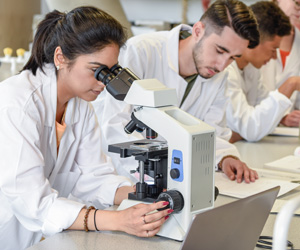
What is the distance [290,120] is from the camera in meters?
3.68

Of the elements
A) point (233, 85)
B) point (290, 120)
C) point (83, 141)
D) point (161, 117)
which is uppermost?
point (161, 117)

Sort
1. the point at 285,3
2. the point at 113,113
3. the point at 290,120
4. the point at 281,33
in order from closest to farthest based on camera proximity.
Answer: the point at 113,113
the point at 281,33
the point at 290,120
the point at 285,3

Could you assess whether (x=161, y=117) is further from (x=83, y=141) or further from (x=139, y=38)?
(x=139, y=38)

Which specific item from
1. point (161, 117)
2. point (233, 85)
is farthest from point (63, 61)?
point (233, 85)

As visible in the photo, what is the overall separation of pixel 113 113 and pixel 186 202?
97 cm

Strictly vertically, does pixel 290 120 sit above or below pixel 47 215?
below

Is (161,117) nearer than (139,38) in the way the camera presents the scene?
Yes

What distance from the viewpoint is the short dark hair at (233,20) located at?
7.46 feet

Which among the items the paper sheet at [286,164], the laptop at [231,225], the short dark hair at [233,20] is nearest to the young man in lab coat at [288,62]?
the paper sheet at [286,164]

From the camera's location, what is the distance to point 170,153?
4.45 feet

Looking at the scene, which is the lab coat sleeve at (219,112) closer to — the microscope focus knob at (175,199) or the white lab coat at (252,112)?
the white lab coat at (252,112)

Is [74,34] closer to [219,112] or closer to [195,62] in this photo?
[195,62]

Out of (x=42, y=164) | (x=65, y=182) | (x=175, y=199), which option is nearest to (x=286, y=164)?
(x=65, y=182)

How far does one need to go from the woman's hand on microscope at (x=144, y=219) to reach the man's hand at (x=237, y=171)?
0.77 meters
